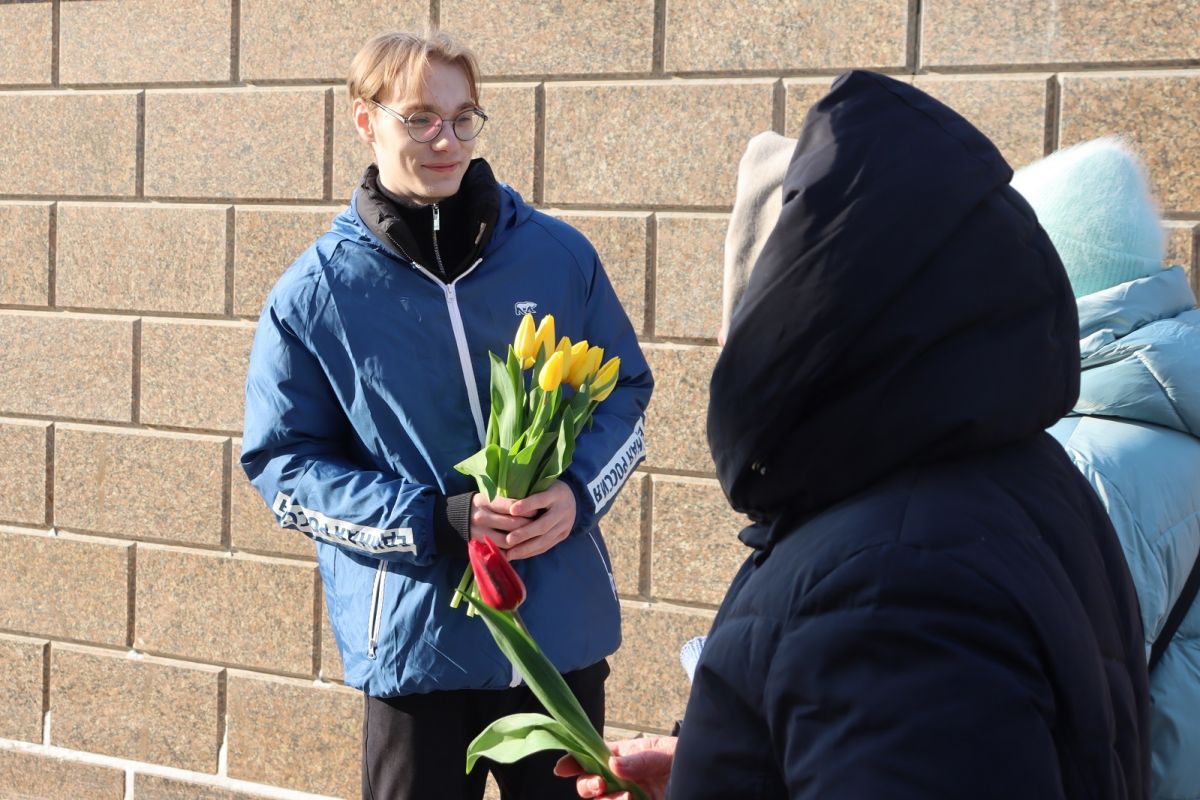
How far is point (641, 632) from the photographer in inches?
165

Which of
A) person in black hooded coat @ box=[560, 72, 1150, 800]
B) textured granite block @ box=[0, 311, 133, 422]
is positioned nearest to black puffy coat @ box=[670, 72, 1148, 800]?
person in black hooded coat @ box=[560, 72, 1150, 800]

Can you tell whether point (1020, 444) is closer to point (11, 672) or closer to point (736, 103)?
point (736, 103)

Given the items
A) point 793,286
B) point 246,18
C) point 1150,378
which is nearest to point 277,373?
point 1150,378

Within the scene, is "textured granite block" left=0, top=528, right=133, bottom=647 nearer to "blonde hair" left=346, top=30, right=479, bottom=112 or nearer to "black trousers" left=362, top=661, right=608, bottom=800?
"black trousers" left=362, top=661, right=608, bottom=800

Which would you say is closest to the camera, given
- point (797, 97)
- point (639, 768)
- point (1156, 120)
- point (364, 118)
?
point (639, 768)

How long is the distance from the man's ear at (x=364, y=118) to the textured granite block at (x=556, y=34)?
1.27 metres

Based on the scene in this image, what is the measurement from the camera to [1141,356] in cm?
193

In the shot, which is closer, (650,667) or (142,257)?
(650,667)

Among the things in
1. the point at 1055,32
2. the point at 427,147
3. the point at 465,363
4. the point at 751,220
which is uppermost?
the point at 1055,32

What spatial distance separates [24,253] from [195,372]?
2.76 ft

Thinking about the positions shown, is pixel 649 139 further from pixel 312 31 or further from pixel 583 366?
pixel 583 366

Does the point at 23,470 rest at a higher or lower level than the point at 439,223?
lower

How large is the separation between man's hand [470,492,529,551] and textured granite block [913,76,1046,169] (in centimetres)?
179

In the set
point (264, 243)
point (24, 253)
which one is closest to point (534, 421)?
point (264, 243)
